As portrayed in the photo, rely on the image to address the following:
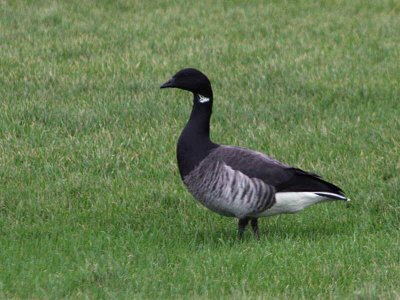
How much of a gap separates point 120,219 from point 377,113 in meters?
5.26

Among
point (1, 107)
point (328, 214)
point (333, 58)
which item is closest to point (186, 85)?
point (328, 214)

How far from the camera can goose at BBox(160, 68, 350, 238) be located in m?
9.04

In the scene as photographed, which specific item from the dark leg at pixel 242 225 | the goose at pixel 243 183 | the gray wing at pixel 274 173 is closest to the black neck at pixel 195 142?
the goose at pixel 243 183

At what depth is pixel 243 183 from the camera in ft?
29.7

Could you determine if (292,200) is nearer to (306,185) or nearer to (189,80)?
(306,185)

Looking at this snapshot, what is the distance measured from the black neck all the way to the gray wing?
0.15 m

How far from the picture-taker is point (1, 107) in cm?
1362

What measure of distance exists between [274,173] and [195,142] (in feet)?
2.82

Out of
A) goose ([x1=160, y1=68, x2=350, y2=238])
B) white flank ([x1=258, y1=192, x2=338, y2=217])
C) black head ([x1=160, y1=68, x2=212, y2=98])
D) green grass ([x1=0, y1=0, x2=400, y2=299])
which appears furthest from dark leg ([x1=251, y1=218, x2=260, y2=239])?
black head ([x1=160, y1=68, x2=212, y2=98])

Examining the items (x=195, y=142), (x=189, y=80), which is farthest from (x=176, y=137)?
(x=195, y=142)

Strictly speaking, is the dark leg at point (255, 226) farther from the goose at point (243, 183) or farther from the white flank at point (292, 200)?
the white flank at point (292, 200)

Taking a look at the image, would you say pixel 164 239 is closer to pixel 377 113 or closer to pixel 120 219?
Answer: pixel 120 219

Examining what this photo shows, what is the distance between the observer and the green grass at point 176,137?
26.5 feet

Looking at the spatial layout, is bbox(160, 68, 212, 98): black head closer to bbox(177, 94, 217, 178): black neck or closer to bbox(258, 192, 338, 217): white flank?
bbox(177, 94, 217, 178): black neck
